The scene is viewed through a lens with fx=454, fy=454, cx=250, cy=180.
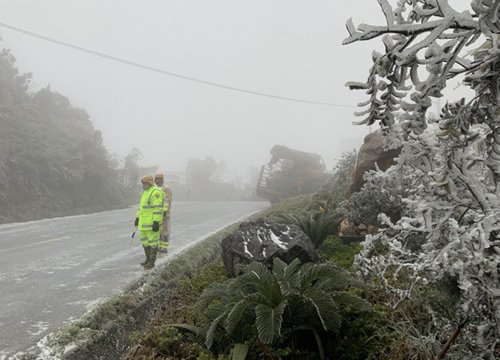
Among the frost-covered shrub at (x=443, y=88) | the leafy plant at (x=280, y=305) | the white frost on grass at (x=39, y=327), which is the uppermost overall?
the frost-covered shrub at (x=443, y=88)

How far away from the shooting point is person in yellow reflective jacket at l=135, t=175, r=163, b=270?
7949 millimetres

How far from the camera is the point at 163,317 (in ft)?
15.4

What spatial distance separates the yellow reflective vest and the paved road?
0.79 m

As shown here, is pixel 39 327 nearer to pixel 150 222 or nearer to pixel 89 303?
pixel 89 303

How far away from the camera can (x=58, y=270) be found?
7676 mm

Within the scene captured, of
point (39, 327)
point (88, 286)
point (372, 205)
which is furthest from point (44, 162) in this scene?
point (39, 327)

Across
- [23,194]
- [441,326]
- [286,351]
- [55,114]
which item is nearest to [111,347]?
[286,351]

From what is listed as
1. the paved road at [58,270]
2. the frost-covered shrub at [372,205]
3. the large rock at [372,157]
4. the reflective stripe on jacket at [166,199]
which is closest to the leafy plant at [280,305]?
the paved road at [58,270]

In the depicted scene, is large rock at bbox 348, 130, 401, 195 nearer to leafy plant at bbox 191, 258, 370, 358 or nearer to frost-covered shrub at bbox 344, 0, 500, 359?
leafy plant at bbox 191, 258, 370, 358

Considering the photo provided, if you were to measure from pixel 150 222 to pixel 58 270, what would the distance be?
5.61 ft

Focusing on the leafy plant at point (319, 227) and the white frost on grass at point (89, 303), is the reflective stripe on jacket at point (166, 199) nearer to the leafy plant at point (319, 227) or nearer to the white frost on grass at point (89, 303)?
the leafy plant at point (319, 227)

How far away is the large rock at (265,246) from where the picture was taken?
17.7ft

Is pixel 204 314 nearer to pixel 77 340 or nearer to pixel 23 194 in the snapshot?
pixel 77 340

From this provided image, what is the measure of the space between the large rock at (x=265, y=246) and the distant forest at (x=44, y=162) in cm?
1327
